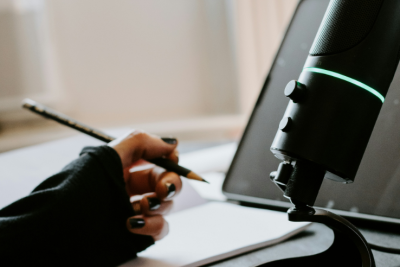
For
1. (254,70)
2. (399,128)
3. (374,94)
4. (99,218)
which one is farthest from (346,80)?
(254,70)

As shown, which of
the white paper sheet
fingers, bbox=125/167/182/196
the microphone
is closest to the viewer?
the microphone

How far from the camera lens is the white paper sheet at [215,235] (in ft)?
1.15

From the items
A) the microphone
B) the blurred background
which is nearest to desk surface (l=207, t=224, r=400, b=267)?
the microphone

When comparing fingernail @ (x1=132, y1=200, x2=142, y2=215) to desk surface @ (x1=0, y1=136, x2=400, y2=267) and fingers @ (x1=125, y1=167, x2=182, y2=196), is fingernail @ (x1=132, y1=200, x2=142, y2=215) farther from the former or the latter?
desk surface @ (x1=0, y1=136, x2=400, y2=267)

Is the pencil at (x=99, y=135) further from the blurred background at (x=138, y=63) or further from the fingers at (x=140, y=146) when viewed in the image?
the blurred background at (x=138, y=63)

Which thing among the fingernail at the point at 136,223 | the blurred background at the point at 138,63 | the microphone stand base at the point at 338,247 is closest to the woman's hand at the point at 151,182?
the fingernail at the point at 136,223

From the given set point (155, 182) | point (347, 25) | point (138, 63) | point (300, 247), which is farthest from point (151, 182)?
point (138, 63)

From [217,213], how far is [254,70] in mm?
1264

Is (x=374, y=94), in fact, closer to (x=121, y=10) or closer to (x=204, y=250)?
(x=204, y=250)

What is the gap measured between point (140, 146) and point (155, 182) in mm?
75

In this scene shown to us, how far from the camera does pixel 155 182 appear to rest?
487 millimetres

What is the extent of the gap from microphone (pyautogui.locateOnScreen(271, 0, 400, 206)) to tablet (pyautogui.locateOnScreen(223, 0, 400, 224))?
0.41 feet

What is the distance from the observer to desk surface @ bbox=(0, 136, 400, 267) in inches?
12.9

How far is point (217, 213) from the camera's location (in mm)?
482
